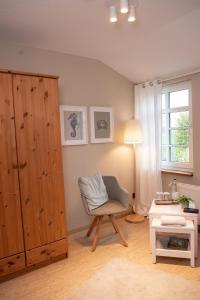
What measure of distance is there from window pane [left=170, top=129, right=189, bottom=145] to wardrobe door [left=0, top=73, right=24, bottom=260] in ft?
7.76

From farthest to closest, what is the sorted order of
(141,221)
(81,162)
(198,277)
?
(141,221), (81,162), (198,277)

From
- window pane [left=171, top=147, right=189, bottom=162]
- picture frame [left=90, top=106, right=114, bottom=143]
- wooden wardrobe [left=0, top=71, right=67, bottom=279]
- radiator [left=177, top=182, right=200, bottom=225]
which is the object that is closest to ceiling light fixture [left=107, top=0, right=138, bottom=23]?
wooden wardrobe [left=0, top=71, right=67, bottom=279]

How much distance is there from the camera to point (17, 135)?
2.29m

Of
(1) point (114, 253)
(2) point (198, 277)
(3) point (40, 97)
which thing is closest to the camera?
(2) point (198, 277)

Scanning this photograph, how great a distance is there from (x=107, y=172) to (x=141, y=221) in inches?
35.4

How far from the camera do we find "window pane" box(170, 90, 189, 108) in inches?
135

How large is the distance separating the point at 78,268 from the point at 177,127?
234cm

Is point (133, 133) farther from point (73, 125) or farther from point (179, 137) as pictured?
point (73, 125)

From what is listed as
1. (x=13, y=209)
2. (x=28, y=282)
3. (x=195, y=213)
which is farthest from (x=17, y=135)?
(x=195, y=213)

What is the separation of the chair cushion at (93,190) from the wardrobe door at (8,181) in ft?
2.78

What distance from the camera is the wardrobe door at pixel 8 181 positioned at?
2213 mm

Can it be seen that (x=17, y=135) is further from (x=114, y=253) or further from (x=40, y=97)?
(x=114, y=253)

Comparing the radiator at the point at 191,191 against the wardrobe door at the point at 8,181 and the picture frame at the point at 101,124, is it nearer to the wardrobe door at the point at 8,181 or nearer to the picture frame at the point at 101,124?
the picture frame at the point at 101,124

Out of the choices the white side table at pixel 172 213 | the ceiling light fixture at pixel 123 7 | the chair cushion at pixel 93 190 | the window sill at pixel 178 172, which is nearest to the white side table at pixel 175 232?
the white side table at pixel 172 213
